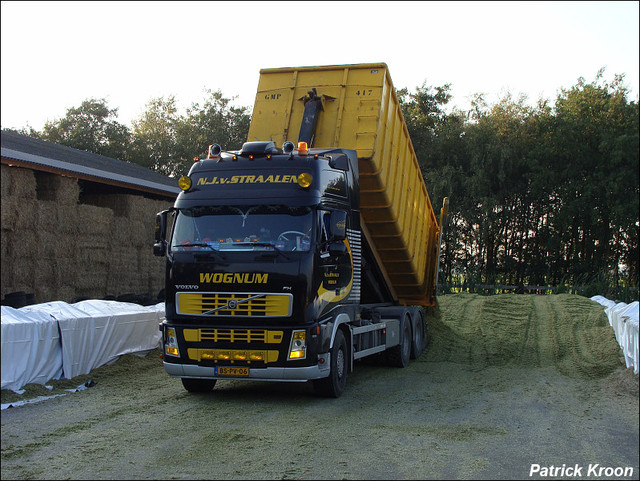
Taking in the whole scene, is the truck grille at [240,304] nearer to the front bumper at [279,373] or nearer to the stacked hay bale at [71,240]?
the front bumper at [279,373]

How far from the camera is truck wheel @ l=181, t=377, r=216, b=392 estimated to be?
891 cm

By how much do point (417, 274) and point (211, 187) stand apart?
17.0ft

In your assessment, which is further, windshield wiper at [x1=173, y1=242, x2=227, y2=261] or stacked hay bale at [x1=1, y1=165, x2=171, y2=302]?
stacked hay bale at [x1=1, y1=165, x2=171, y2=302]

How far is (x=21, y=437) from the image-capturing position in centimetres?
651

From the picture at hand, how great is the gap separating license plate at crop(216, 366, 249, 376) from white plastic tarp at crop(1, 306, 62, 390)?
2.59 meters

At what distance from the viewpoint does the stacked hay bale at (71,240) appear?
11.9 meters

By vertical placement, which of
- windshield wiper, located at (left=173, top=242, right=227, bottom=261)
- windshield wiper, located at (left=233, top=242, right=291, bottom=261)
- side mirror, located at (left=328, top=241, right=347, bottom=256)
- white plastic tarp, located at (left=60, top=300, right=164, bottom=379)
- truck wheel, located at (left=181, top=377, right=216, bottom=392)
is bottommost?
truck wheel, located at (left=181, top=377, right=216, bottom=392)

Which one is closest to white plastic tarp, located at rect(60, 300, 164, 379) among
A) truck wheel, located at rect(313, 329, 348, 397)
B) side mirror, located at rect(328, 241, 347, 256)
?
truck wheel, located at rect(313, 329, 348, 397)

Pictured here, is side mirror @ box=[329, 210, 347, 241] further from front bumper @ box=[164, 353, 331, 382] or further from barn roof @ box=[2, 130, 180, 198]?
barn roof @ box=[2, 130, 180, 198]

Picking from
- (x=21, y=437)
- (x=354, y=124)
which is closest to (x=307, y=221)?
(x=354, y=124)

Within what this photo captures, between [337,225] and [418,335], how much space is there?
5.06 metres

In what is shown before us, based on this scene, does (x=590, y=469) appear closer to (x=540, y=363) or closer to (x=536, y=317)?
(x=540, y=363)

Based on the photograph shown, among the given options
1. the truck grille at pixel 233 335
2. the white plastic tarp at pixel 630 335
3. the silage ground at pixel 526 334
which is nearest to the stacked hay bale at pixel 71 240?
the truck grille at pixel 233 335

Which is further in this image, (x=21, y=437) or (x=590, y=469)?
(x=21, y=437)
